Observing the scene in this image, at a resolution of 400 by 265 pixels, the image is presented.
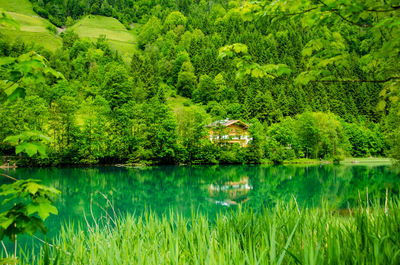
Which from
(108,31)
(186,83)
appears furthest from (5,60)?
(108,31)

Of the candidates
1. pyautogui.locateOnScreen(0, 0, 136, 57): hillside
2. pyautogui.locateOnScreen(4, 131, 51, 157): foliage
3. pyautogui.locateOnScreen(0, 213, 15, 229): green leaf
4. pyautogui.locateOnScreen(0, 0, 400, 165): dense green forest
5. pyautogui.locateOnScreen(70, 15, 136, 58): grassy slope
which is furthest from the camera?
pyautogui.locateOnScreen(70, 15, 136, 58): grassy slope

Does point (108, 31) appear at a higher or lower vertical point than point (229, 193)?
higher

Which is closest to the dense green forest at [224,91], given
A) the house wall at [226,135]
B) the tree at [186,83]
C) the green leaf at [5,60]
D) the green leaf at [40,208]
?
the green leaf at [5,60]

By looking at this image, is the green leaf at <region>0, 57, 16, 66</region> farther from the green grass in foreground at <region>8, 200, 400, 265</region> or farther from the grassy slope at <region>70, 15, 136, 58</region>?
the grassy slope at <region>70, 15, 136, 58</region>

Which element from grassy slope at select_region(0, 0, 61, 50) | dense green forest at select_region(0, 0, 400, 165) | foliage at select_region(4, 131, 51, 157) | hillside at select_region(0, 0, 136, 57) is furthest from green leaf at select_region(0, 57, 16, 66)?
hillside at select_region(0, 0, 136, 57)

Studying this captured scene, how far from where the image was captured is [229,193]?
15938 millimetres

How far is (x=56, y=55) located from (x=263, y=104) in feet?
151

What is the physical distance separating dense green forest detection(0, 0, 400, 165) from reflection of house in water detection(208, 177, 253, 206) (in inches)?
245

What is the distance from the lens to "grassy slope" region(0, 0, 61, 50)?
72188mm

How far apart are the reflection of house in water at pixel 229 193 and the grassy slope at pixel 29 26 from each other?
199 feet

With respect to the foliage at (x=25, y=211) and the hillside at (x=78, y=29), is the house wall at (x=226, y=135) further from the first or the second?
the hillside at (x=78, y=29)

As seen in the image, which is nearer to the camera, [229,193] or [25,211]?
[25,211]

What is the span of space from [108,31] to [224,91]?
6026 cm

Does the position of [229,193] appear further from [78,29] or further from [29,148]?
[78,29]
